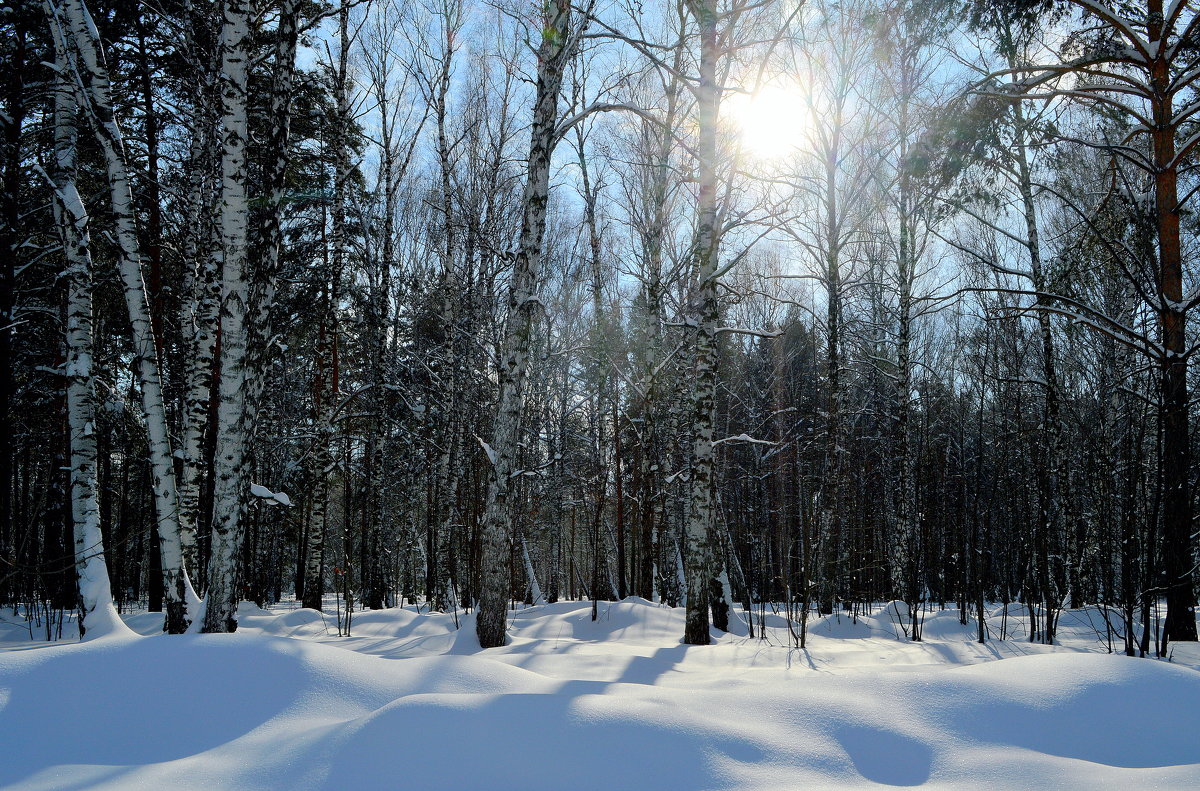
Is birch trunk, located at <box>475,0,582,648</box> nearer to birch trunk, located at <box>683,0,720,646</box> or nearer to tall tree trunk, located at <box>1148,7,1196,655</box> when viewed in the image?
birch trunk, located at <box>683,0,720,646</box>

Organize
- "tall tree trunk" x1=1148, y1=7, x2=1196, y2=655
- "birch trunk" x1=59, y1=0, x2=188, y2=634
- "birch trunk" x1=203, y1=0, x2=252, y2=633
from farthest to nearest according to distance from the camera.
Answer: "tall tree trunk" x1=1148, y1=7, x2=1196, y2=655, "birch trunk" x1=59, y1=0, x2=188, y2=634, "birch trunk" x1=203, y1=0, x2=252, y2=633

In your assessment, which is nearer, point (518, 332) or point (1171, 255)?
point (518, 332)

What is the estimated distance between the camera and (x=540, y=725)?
291cm

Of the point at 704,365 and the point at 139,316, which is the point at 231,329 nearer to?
the point at 139,316

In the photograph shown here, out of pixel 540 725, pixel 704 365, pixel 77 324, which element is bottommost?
pixel 540 725

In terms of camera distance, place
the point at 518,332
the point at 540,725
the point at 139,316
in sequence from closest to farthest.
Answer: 1. the point at 540,725
2. the point at 139,316
3. the point at 518,332

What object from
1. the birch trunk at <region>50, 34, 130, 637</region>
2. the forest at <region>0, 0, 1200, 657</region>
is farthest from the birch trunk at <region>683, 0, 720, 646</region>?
the birch trunk at <region>50, 34, 130, 637</region>

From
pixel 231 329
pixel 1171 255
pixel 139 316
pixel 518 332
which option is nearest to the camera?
pixel 231 329

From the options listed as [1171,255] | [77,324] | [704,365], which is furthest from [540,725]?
[1171,255]

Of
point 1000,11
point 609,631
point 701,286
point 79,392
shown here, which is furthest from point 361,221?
point 1000,11

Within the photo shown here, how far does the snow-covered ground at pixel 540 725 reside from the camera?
2625mm

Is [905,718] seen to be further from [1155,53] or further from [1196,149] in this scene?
[1196,149]

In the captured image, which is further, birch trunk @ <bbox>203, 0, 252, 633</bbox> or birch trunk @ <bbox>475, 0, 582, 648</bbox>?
birch trunk @ <bbox>475, 0, 582, 648</bbox>

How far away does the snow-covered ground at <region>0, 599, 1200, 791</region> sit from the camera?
8.61ft
